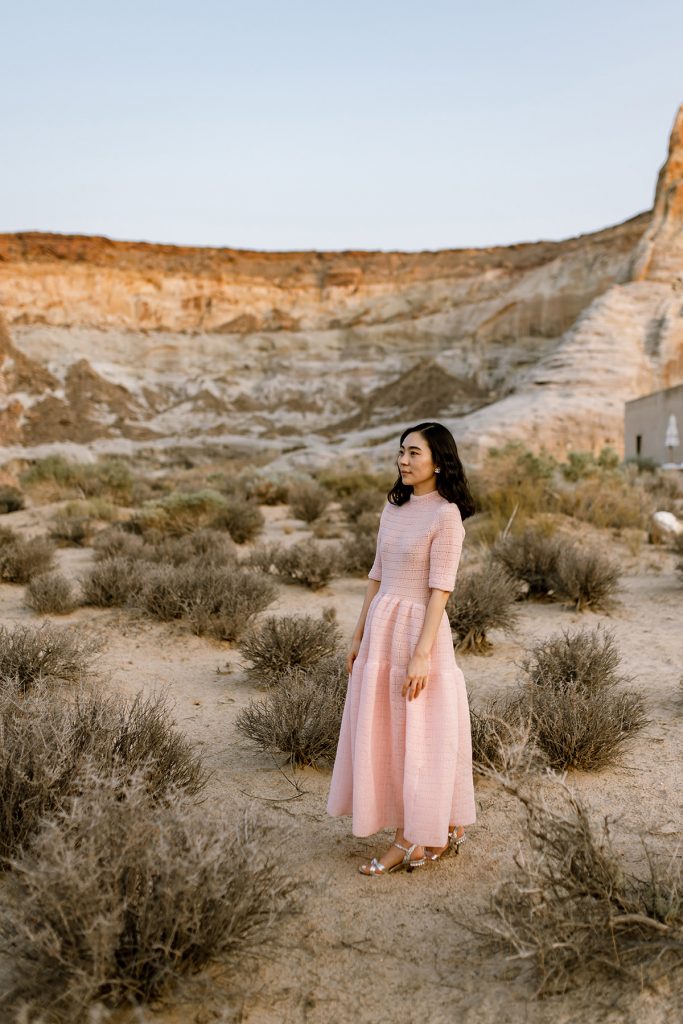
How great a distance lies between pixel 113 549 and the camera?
31.0ft

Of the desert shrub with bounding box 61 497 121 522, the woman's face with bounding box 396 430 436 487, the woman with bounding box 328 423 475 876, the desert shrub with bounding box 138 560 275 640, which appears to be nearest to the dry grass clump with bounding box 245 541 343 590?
the desert shrub with bounding box 138 560 275 640

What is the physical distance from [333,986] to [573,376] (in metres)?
32.5

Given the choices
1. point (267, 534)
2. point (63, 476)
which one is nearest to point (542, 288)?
point (63, 476)

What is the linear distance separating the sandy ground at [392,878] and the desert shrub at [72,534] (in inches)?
216

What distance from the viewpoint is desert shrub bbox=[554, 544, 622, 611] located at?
7172 millimetres

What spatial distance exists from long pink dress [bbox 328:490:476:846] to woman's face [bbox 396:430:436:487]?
9 centimetres

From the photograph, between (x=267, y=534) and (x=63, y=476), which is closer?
(x=267, y=534)

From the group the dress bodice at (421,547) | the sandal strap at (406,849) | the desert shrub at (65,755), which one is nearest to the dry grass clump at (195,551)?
the desert shrub at (65,755)

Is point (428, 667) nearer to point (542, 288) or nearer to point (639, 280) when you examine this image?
point (639, 280)

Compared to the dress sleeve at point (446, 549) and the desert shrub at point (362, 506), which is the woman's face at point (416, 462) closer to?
the dress sleeve at point (446, 549)

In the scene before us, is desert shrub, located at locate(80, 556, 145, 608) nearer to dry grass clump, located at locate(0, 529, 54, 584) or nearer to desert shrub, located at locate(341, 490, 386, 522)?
dry grass clump, located at locate(0, 529, 54, 584)

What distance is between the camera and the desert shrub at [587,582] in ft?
23.5

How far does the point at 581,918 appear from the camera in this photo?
2164 mm

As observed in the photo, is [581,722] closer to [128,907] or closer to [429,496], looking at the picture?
[429,496]
